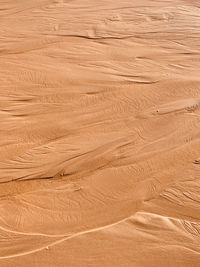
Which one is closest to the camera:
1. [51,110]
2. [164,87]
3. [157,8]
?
[51,110]

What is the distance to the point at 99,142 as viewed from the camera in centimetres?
217

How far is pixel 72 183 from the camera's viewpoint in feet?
6.34

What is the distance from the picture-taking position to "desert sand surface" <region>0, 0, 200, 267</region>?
1669 millimetres

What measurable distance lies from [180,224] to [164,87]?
123 cm

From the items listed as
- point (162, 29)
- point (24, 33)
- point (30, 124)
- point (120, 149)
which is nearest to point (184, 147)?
point (120, 149)

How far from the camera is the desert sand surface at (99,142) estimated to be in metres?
1.67

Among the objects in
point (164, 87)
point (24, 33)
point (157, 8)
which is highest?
point (157, 8)

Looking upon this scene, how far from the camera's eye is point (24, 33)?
126 inches

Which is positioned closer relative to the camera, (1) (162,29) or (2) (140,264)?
(2) (140,264)

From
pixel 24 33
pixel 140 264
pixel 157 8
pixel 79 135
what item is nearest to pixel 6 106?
pixel 79 135

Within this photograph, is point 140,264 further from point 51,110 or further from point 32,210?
point 51,110

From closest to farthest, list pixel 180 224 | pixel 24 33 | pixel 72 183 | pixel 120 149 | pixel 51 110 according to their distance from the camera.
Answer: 1. pixel 180 224
2. pixel 72 183
3. pixel 120 149
4. pixel 51 110
5. pixel 24 33

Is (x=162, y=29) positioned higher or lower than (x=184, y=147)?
higher

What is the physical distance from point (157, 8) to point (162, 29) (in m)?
0.53
